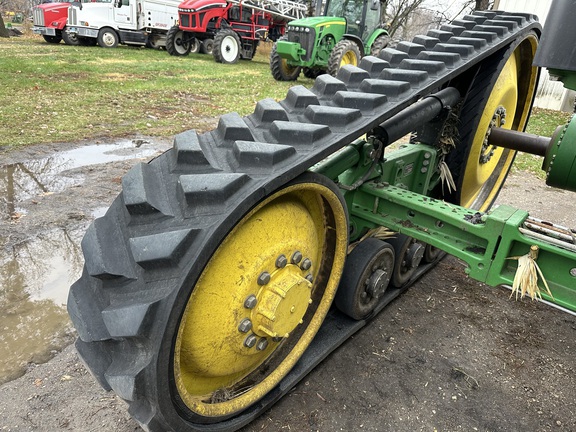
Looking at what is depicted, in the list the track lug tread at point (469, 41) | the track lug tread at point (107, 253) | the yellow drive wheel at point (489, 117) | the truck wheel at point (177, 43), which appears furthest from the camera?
the truck wheel at point (177, 43)

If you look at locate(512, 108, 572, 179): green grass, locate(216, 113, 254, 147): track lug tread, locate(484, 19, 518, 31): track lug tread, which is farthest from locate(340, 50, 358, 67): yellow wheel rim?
locate(216, 113, 254, 147): track lug tread

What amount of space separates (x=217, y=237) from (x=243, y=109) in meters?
7.61

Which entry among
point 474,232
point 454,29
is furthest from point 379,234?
point 454,29

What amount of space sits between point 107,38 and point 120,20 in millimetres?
856

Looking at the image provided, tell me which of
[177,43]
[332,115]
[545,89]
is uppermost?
[332,115]

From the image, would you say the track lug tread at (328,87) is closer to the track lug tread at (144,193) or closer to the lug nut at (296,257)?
the lug nut at (296,257)

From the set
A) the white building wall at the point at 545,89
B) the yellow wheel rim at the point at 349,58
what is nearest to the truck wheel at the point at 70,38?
the yellow wheel rim at the point at 349,58

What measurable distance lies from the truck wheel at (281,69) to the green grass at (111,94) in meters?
0.36

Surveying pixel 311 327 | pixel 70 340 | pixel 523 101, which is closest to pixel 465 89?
pixel 523 101

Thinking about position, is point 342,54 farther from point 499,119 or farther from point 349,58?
point 499,119

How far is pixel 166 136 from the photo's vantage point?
670 cm

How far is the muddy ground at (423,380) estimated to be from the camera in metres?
2.19

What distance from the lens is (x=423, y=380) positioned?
249 centimetres

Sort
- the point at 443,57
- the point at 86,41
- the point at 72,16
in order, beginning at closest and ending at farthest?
1. the point at 443,57
2. the point at 72,16
3. the point at 86,41
